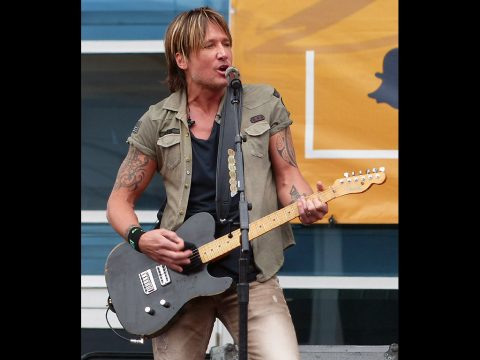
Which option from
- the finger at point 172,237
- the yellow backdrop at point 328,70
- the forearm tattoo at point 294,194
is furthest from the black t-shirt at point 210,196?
the yellow backdrop at point 328,70

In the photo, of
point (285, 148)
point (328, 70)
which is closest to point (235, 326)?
point (285, 148)

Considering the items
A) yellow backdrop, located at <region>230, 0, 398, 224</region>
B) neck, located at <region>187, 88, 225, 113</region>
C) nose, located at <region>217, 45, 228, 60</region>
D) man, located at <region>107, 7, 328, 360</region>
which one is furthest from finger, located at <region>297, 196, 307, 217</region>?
yellow backdrop, located at <region>230, 0, 398, 224</region>

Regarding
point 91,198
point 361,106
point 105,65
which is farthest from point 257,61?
point 91,198

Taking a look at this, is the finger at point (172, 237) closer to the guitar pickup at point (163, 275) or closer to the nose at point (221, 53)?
the guitar pickup at point (163, 275)

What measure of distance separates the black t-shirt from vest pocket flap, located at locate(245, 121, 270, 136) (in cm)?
16

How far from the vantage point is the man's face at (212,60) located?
13.0 ft

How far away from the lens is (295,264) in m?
5.74

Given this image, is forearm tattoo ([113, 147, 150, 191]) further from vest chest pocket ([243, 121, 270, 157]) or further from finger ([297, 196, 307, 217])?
finger ([297, 196, 307, 217])

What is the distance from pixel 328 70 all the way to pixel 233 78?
79.6 inches

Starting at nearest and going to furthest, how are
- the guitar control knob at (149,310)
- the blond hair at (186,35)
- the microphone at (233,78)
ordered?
the microphone at (233,78)
the guitar control knob at (149,310)
the blond hair at (186,35)

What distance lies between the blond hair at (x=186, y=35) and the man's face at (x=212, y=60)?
0.09 feet

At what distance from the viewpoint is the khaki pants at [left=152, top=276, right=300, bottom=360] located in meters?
3.70
